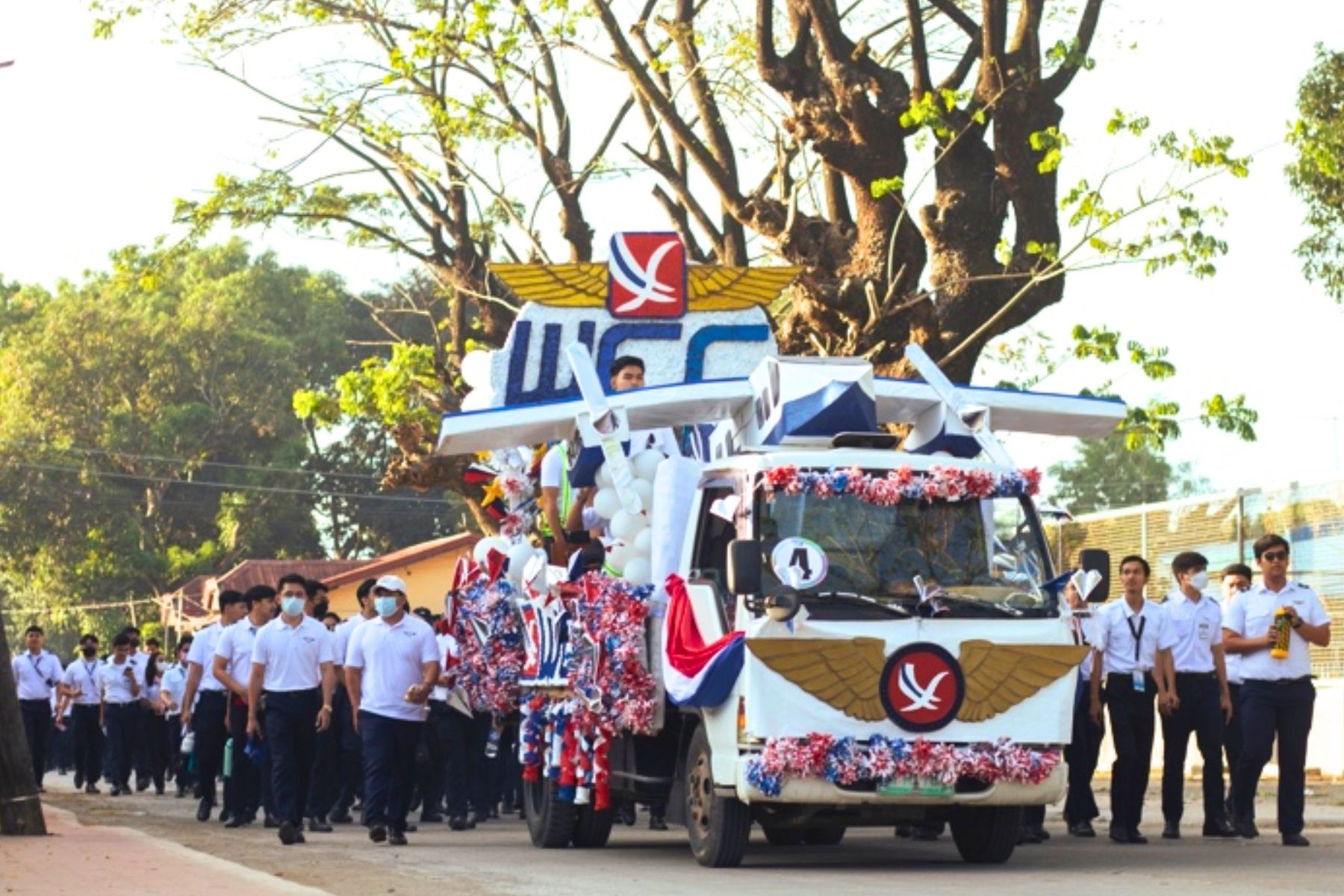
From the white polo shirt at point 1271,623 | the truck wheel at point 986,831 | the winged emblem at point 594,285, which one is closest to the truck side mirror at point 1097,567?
the truck wheel at point 986,831

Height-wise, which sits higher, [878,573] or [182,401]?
[182,401]

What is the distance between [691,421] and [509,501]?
2959 mm

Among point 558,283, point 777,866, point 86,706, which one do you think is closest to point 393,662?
point 558,283

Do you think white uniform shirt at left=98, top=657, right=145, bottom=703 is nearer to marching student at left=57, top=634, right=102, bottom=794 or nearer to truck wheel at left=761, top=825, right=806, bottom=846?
marching student at left=57, top=634, right=102, bottom=794

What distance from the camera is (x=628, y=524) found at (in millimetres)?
15414

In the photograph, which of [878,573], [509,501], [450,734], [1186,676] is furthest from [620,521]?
[450,734]

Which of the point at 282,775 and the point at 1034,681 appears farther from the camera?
the point at 282,775

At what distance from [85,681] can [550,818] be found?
1884cm

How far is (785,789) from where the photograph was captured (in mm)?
13742

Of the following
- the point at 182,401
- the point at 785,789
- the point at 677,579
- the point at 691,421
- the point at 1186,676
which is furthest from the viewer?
the point at 182,401

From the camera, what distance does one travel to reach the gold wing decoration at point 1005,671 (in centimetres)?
1402

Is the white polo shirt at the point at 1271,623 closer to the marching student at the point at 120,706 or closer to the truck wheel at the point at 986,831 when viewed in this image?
the truck wheel at the point at 986,831

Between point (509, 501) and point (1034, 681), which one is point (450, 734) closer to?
point (509, 501)

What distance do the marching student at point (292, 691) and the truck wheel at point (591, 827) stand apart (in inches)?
90.8
